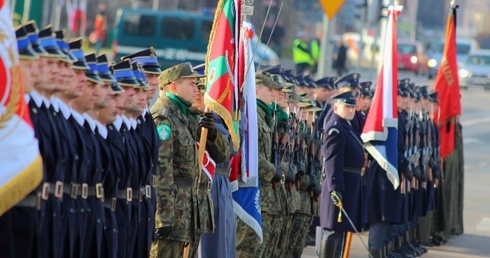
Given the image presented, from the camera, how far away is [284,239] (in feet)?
40.8

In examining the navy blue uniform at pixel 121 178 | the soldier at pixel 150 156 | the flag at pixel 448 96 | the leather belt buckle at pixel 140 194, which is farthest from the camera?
the flag at pixel 448 96

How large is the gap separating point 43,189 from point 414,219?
930 centimetres

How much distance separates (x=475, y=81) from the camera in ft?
170

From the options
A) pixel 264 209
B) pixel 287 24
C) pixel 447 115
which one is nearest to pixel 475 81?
pixel 287 24

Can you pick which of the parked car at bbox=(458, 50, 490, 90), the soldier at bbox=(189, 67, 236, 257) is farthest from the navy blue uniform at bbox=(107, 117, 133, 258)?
the parked car at bbox=(458, 50, 490, 90)

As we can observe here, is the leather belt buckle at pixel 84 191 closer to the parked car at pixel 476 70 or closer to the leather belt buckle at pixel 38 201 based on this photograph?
the leather belt buckle at pixel 38 201

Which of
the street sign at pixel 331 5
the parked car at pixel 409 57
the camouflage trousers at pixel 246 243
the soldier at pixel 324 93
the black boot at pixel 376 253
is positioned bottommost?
the black boot at pixel 376 253

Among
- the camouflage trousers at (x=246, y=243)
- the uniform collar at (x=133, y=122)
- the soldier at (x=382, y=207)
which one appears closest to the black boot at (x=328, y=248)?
the soldier at (x=382, y=207)

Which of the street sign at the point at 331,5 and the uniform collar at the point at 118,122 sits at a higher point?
the street sign at the point at 331,5

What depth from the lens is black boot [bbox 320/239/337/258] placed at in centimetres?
1320

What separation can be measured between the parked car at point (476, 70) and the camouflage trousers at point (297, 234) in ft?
129

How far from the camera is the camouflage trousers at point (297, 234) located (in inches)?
497

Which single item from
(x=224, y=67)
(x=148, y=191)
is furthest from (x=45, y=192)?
(x=224, y=67)

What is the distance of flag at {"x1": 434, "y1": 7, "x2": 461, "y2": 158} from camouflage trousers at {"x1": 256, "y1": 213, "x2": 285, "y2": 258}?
240 inches
